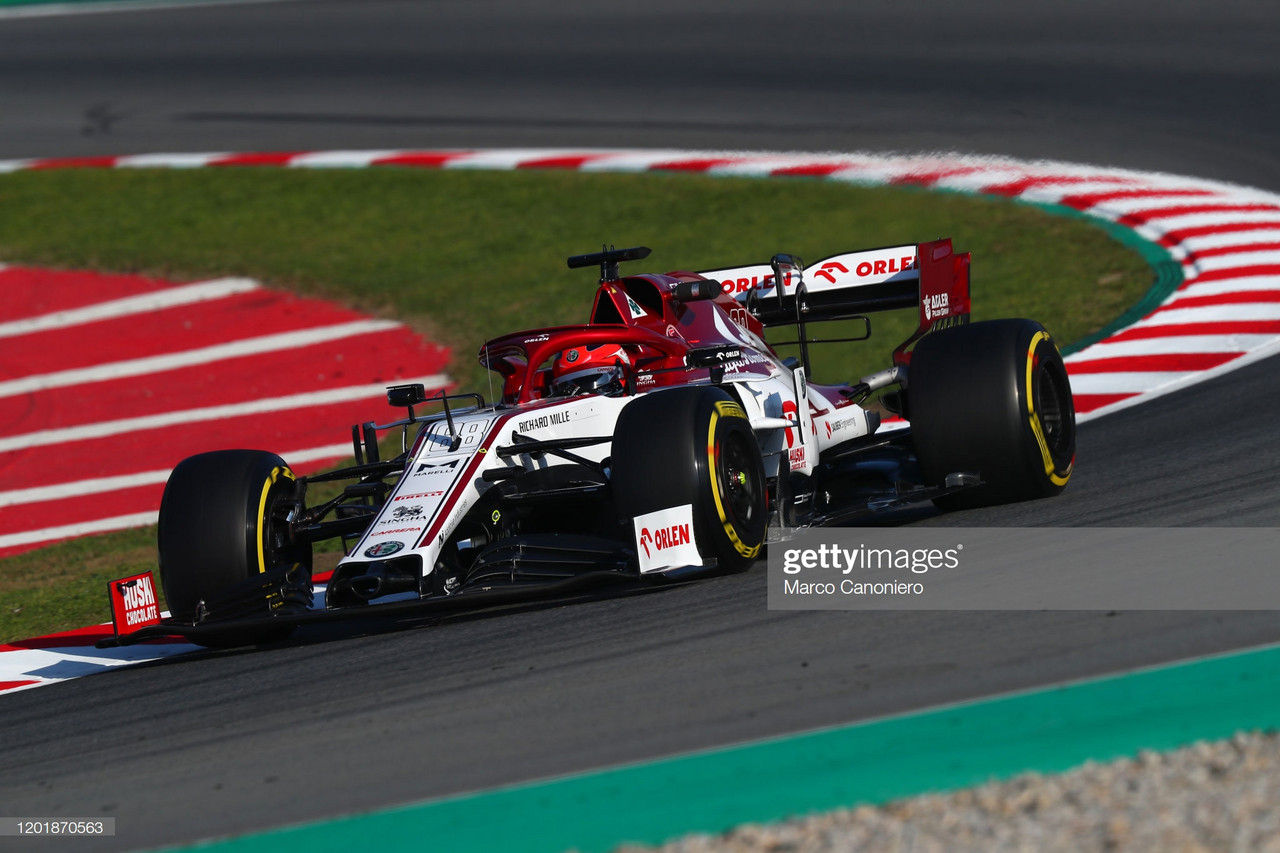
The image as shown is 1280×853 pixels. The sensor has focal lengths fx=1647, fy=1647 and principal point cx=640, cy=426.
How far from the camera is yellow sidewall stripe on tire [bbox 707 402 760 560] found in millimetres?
6594

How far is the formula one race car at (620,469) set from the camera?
21.8 feet

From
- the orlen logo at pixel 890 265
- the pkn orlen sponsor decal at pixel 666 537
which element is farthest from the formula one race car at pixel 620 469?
the orlen logo at pixel 890 265

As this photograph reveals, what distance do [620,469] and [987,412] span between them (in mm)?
2031

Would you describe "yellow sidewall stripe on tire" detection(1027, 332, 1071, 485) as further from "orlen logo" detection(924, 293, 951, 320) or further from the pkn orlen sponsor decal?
the pkn orlen sponsor decal

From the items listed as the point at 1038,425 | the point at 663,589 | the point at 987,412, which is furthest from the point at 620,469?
the point at 1038,425

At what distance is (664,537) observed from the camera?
21.5 ft

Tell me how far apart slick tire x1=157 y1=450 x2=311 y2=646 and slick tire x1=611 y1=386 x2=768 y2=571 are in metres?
1.67

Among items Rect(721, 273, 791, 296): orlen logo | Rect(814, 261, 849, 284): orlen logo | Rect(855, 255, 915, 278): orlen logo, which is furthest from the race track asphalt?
Rect(721, 273, 791, 296): orlen logo

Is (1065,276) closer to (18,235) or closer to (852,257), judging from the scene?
(852,257)

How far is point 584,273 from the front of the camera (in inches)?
602

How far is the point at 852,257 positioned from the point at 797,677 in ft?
14.3

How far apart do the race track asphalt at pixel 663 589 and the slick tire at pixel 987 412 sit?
0.55 ft

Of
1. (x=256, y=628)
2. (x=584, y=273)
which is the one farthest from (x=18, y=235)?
(x=256, y=628)

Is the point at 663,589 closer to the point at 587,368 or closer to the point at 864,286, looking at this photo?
the point at 587,368
